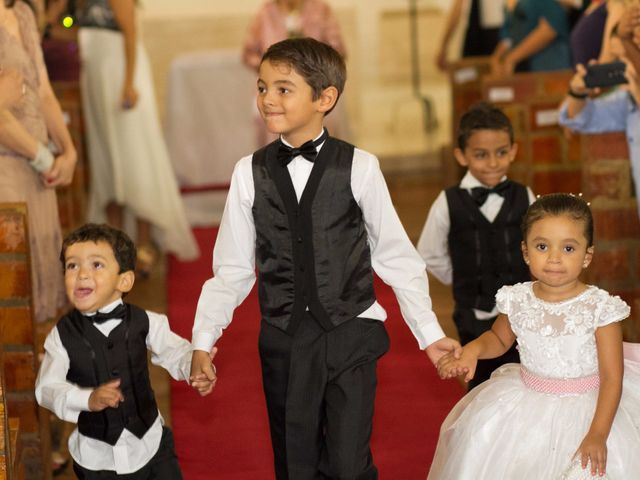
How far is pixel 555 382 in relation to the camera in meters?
3.78

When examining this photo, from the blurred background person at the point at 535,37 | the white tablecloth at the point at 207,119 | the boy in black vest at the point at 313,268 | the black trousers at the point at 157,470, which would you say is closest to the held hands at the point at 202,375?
the boy in black vest at the point at 313,268

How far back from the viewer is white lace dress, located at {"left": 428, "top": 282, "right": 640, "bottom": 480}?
12.1 feet

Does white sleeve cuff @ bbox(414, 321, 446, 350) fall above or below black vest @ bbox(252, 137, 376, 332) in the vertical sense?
below

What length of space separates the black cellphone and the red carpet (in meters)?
1.47

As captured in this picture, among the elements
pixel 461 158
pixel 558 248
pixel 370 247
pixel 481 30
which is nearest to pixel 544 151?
pixel 461 158

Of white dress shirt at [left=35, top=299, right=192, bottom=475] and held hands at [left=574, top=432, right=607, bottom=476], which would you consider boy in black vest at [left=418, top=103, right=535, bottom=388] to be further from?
white dress shirt at [left=35, top=299, right=192, bottom=475]

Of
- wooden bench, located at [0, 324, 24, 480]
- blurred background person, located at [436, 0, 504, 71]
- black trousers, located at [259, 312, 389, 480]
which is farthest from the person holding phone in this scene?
blurred background person, located at [436, 0, 504, 71]

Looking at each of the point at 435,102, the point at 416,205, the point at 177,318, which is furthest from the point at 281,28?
the point at 435,102

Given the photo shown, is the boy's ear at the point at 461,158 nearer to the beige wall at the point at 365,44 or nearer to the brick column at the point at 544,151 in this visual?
the brick column at the point at 544,151

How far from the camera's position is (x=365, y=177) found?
381cm

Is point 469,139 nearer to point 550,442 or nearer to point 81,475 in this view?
point 550,442

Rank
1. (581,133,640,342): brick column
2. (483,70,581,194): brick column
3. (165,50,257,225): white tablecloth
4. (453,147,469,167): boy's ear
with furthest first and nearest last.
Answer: (165,50,257,225): white tablecloth, (483,70,581,194): brick column, (581,133,640,342): brick column, (453,147,469,167): boy's ear

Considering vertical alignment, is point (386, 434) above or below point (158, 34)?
below

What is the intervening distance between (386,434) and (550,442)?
1.59 metres
